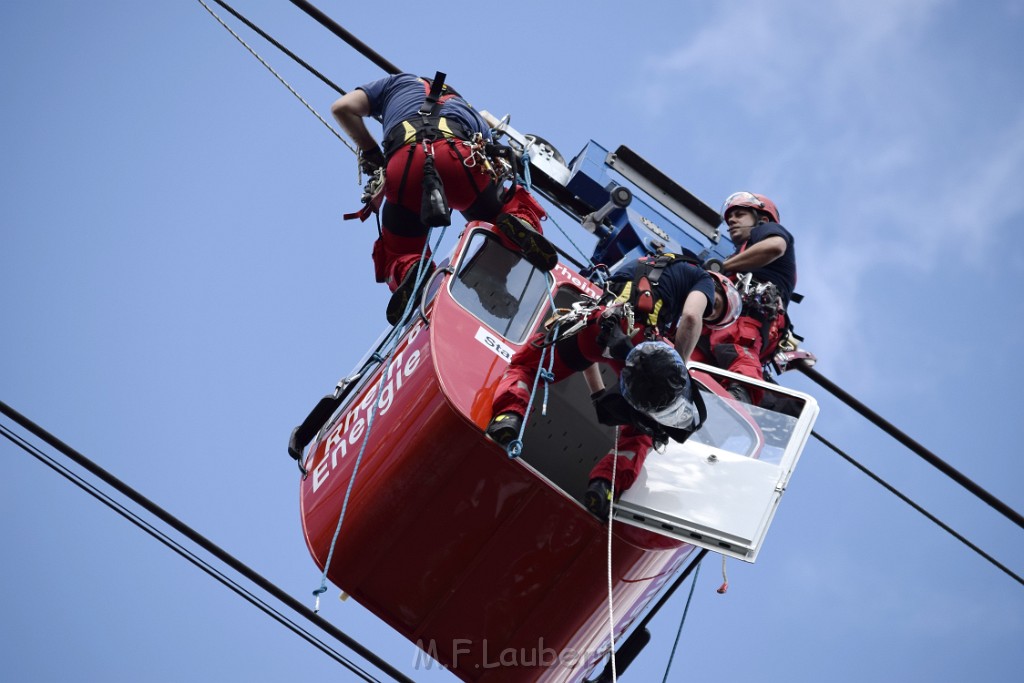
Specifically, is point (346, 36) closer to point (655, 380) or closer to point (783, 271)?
point (783, 271)

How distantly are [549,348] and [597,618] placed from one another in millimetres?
1445

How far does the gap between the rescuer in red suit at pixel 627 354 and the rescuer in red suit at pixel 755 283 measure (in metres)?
1.45

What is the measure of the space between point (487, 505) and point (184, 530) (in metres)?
1.89

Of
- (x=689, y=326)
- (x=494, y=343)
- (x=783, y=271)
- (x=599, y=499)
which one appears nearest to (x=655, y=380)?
(x=599, y=499)

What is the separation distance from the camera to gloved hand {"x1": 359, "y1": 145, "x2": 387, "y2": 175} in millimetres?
8797

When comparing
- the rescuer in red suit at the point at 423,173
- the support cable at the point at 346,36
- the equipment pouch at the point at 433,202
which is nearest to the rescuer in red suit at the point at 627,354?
the rescuer in red suit at the point at 423,173

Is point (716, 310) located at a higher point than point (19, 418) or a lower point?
higher

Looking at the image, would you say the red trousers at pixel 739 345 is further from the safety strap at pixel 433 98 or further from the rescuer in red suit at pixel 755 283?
the safety strap at pixel 433 98

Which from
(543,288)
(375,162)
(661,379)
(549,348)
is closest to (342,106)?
(375,162)

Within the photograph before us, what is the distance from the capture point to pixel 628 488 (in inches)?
280

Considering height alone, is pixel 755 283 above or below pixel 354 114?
above

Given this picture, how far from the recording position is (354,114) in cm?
866

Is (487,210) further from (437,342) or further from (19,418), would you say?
(19,418)

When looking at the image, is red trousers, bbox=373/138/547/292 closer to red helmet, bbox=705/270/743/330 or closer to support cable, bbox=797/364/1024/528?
red helmet, bbox=705/270/743/330
